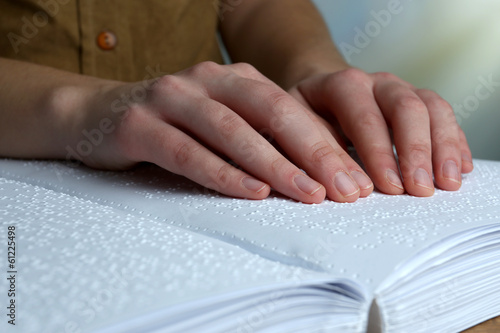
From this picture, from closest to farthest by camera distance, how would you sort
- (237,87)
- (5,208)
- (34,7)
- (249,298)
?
1. (249,298)
2. (5,208)
3. (237,87)
4. (34,7)

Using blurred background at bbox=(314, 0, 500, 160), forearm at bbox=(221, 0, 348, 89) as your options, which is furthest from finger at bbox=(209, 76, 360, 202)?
blurred background at bbox=(314, 0, 500, 160)

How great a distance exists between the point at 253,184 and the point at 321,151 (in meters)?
0.08

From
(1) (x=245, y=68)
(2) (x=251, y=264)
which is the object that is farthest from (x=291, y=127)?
(2) (x=251, y=264)

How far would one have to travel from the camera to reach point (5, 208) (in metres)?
0.47

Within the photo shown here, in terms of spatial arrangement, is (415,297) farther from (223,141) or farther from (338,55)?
(338,55)

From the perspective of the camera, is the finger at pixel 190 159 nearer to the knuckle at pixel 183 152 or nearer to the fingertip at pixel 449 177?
the knuckle at pixel 183 152

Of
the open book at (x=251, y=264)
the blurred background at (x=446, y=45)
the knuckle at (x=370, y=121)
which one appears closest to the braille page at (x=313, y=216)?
the open book at (x=251, y=264)

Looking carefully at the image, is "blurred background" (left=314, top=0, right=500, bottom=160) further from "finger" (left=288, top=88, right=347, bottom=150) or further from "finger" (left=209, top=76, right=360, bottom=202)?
"finger" (left=209, top=76, right=360, bottom=202)

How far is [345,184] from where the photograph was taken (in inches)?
20.2

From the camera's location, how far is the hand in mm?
568

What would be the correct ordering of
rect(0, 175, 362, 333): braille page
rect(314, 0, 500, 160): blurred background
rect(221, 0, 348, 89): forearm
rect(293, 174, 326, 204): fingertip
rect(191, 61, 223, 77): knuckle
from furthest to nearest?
rect(314, 0, 500, 160): blurred background < rect(221, 0, 348, 89): forearm < rect(191, 61, 223, 77): knuckle < rect(293, 174, 326, 204): fingertip < rect(0, 175, 362, 333): braille page

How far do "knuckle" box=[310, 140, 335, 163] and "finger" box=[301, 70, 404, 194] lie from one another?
0.21 ft

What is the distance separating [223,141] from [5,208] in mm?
207

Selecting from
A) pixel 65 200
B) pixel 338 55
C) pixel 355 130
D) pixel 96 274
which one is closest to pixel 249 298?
pixel 96 274
